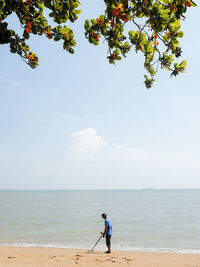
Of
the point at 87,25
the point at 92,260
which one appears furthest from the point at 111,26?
the point at 92,260

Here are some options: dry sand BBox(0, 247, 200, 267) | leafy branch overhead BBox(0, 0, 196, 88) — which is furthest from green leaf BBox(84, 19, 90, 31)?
dry sand BBox(0, 247, 200, 267)

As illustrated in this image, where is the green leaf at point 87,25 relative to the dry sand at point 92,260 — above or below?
above

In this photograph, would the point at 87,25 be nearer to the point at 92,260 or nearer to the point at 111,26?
the point at 111,26

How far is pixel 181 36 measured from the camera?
2.97 m

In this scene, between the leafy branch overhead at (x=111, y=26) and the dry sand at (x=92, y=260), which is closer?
the leafy branch overhead at (x=111, y=26)

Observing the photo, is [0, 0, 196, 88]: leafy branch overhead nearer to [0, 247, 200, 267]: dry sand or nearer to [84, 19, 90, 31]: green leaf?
[84, 19, 90, 31]: green leaf

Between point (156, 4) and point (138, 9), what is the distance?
265 millimetres

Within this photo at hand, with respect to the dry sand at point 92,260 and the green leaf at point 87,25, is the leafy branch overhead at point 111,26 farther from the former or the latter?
the dry sand at point 92,260

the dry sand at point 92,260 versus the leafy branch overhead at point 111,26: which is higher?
the leafy branch overhead at point 111,26

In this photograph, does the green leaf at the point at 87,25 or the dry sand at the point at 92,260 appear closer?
the green leaf at the point at 87,25

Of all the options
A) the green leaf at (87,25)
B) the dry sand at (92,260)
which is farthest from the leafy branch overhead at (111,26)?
the dry sand at (92,260)

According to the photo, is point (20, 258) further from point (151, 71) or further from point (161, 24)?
point (161, 24)

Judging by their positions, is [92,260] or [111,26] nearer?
[111,26]

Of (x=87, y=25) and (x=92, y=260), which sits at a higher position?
(x=87, y=25)
